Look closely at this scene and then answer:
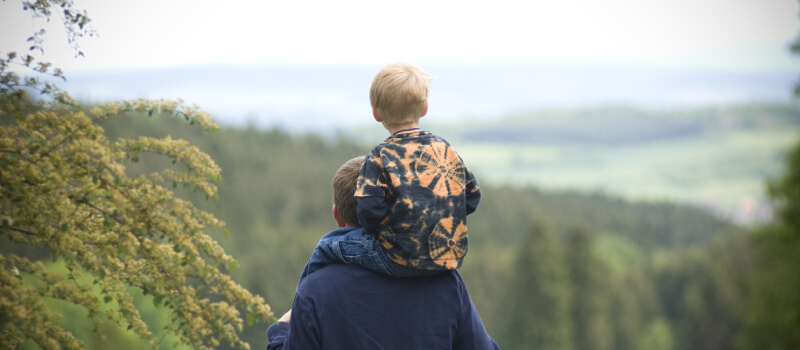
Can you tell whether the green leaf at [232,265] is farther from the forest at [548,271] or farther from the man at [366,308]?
the man at [366,308]

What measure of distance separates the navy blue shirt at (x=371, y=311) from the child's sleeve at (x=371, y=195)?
25 cm

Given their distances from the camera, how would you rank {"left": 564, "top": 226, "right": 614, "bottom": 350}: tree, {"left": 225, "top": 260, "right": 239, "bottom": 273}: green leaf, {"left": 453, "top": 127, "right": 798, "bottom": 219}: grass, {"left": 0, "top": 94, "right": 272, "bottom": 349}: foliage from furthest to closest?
{"left": 453, "top": 127, "right": 798, "bottom": 219}: grass < {"left": 564, "top": 226, "right": 614, "bottom": 350}: tree < {"left": 225, "top": 260, "right": 239, "bottom": 273}: green leaf < {"left": 0, "top": 94, "right": 272, "bottom": 349}: foliage

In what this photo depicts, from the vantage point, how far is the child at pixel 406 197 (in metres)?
2.35

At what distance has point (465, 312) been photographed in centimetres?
256

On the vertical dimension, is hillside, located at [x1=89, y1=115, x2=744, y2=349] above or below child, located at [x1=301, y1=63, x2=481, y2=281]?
below

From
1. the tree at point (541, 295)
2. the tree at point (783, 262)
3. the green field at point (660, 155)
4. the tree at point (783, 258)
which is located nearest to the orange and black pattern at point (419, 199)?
the tree at point (783, 258)

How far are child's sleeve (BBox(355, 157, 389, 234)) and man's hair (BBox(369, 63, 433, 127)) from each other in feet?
0.75

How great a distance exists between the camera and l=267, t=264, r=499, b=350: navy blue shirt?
2438 mm

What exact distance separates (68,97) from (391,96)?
2.32 m

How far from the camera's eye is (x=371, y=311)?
8.07ft

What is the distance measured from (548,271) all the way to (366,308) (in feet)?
126

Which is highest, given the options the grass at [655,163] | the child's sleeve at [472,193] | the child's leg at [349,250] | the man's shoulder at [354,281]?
the child's sleeve at [472,193]

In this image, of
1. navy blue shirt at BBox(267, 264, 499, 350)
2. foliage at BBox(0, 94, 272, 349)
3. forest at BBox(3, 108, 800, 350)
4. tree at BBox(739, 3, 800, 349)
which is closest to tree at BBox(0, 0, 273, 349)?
foliage at BBox(0, 94, 272, 349)

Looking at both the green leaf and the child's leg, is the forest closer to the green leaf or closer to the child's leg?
the green leaf
